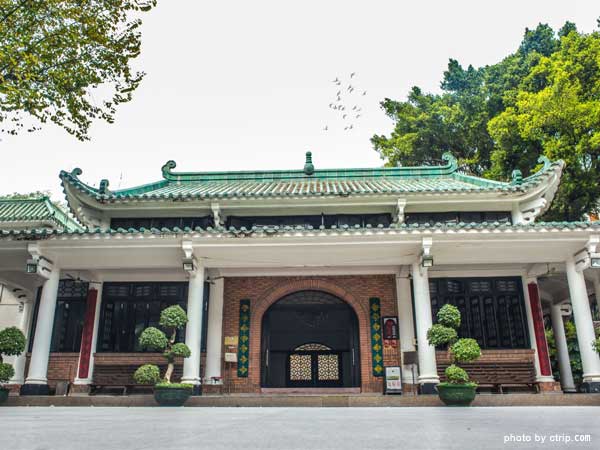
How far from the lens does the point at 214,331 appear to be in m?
11.3

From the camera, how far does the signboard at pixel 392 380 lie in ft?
35.1

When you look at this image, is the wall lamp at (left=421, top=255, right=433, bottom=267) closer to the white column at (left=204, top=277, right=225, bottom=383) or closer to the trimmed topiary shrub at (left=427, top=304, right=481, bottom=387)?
the trimmed topiary shrub at (left=427, top=304, right=481, bottom=387)

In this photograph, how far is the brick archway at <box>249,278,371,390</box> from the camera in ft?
37.0

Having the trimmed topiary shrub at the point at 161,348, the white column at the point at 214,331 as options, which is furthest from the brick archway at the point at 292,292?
Answer: the trimmed topiary shrub at the point at 161,348

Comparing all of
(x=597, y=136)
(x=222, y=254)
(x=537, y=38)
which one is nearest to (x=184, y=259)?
(x=222, y=254)

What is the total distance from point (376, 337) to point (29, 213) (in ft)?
48.0

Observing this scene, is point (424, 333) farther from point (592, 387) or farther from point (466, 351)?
point (592, 387)

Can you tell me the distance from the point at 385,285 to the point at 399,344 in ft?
4.80

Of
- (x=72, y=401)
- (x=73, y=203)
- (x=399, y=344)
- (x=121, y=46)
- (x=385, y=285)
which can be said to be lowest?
(x=72, y=401)

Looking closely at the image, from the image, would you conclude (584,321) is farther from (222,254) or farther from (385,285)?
(222,254)

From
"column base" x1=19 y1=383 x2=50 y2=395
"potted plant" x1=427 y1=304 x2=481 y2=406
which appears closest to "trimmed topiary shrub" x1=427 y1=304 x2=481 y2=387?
"potted plant" x1=427 y1=304 x2=481 y2=406

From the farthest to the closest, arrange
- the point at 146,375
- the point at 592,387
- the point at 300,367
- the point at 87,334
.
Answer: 1. the point at 300,367
2. the point at 87,334
3. the point at 592,387
4. the point at 146,375

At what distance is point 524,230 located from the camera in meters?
9.12

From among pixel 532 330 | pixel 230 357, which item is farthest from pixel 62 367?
pixel 532 330
